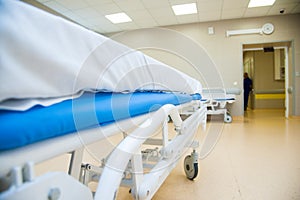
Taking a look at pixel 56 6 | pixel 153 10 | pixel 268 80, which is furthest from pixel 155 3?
pixel 268 80

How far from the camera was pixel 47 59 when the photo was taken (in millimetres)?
405

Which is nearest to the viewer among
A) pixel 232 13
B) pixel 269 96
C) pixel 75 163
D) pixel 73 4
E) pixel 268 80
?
pixel 75 163

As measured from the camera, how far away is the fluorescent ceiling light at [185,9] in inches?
179

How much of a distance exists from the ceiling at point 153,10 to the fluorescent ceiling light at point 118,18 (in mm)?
122

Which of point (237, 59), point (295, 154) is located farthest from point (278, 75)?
point (295, 154)

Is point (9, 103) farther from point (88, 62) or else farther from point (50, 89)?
point (88, 62)

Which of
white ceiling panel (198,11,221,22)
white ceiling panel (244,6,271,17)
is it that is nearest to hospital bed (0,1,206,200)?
white ceiling panel (198,11,221,22)

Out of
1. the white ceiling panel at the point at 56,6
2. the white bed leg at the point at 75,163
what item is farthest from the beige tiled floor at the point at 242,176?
the white ceiling panel at the point at 56,6

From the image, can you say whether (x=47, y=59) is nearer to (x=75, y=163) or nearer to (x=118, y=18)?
(x=75, y=163)

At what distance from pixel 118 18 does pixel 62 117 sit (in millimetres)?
5312

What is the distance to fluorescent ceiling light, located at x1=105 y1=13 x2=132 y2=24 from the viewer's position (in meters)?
5.05

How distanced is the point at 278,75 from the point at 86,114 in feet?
29.3

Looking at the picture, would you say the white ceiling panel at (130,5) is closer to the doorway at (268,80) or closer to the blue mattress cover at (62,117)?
the blue mattress cover at (62,117)

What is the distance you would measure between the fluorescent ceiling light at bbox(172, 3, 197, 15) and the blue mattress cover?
443cm
